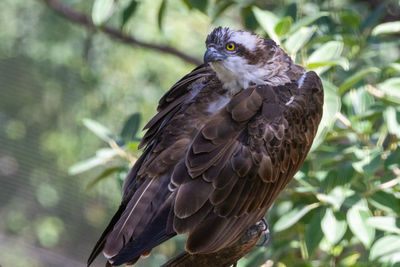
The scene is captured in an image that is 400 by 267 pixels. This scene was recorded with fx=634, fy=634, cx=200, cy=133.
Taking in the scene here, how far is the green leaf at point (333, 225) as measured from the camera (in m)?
2.74

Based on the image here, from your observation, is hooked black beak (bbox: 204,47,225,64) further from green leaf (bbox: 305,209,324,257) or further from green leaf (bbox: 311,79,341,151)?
green leaf (bbox: 305,209,324,257)

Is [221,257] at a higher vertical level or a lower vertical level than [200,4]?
lower

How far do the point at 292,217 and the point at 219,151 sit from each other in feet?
2.58

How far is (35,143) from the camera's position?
606 cm

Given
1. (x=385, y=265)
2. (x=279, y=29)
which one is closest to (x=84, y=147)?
(x=279, y=29)

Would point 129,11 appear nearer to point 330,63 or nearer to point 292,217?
point 330,63

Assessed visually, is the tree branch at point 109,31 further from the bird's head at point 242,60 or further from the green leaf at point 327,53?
the bird's head at point 242,60

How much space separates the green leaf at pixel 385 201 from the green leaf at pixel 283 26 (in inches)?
33.3

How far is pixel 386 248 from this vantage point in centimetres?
266

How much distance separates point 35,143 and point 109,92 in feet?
2.94

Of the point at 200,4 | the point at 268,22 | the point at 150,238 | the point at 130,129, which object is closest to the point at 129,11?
A: the point at 200,4

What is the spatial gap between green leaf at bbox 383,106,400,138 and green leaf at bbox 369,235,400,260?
1.53ft

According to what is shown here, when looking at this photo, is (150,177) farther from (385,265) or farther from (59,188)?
(59,188)

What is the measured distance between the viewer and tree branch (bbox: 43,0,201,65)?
14.6ft
